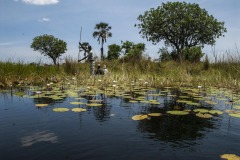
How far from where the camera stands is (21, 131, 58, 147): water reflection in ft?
10.3

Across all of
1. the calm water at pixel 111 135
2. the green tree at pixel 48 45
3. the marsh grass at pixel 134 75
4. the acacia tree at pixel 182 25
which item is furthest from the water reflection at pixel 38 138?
the green tree at pixel 48 45

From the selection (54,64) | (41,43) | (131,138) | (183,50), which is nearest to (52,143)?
(131,138)

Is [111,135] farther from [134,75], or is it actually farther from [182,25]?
[182,25]

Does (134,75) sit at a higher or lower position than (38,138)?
higher

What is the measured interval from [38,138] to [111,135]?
100 centimetres

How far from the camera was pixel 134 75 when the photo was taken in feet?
43.7

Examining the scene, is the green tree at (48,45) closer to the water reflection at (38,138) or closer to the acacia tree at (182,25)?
the acacia tree at (182,25)

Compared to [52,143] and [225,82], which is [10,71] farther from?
[225,82]

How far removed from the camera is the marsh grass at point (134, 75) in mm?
10825

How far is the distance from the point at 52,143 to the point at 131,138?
3.47ft

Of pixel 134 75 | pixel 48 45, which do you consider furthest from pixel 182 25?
pixel 48 45

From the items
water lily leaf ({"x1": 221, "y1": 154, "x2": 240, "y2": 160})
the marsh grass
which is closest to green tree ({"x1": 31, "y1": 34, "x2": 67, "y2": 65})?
the marsh grass

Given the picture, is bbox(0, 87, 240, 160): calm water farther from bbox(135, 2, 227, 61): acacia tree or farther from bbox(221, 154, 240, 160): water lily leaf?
bbox(135, 2, 227, 61): acacia tree

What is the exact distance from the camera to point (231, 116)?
4930mm
